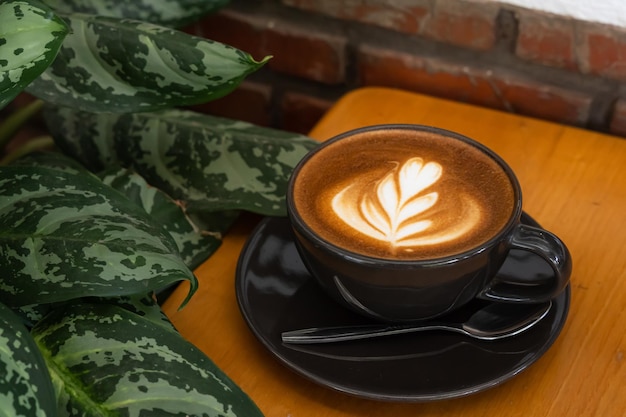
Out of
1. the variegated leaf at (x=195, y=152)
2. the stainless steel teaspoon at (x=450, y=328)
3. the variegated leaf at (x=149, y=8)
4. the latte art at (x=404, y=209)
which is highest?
the variegated leaf at (x=149, y=8)

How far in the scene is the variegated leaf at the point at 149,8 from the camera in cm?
78

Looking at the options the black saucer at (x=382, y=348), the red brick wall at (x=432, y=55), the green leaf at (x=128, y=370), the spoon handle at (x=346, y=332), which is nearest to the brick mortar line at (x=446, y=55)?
the red brick wall at (x=432, y=55)

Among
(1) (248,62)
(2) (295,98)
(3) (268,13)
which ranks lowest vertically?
(2) (295,98)

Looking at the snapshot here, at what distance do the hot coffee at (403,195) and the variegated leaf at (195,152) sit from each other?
0.10m

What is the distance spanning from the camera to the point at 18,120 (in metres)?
0.98

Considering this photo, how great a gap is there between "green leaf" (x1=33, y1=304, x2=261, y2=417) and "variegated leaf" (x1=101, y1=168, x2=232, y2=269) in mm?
175

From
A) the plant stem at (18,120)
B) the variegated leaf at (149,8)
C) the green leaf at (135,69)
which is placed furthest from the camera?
the plant stem at (18,120)

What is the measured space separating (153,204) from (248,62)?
7.4 inches

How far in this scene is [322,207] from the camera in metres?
0.61

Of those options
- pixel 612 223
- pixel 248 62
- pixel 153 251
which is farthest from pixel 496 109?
pixel 153 251

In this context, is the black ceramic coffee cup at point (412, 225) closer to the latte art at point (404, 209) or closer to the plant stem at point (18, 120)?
the latte art at point (404, 209)

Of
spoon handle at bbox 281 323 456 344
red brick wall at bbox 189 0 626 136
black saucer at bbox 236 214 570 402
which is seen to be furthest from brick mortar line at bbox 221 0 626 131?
spoon handle at bbox 281 323 456 344

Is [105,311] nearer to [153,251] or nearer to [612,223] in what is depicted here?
[153,251]

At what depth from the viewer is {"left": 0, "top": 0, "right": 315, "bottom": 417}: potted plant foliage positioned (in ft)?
1.65
